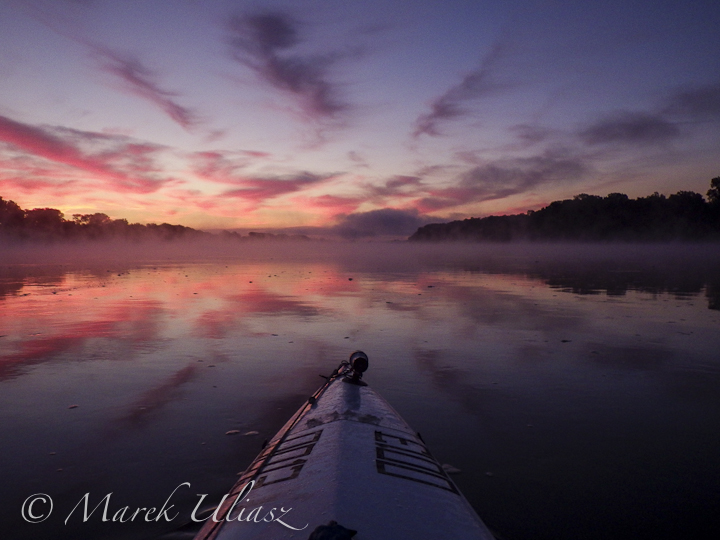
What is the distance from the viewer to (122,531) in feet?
13.4

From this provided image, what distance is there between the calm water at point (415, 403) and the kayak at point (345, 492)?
1.17 meters

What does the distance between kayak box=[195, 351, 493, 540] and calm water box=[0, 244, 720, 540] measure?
1.17 m

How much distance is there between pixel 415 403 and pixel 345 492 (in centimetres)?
421

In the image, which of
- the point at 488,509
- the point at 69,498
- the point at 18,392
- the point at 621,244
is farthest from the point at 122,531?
the point at 621,244

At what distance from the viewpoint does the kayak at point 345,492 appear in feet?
9.11

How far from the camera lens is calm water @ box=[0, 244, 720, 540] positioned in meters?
4.52

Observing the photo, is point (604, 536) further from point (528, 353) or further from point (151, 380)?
point (151, 380)

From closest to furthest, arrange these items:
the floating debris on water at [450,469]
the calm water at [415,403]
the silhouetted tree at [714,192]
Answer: the calm water at [415,403] < the floating debris on water at [450,469] < the silhouetted tree at [714,192]

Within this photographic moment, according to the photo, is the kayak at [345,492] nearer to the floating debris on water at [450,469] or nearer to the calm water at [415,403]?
the floating debris on water at [450,469]

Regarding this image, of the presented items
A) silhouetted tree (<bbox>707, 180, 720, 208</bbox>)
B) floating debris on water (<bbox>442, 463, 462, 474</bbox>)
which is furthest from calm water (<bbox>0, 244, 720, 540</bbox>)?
silhouetted tree (<bbox>707, 180, 720, 208</bbox>)

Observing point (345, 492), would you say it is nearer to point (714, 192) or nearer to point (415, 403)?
point (415, 403)

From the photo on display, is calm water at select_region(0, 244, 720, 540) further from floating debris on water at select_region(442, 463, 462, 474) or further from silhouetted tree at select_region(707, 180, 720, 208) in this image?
silhouetted tree at select_region(707, 180, 720, 208)

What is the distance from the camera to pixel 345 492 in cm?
308

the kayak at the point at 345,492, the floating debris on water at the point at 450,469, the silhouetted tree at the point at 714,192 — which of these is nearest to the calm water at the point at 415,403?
the floating debris on water at the point at 450,469
